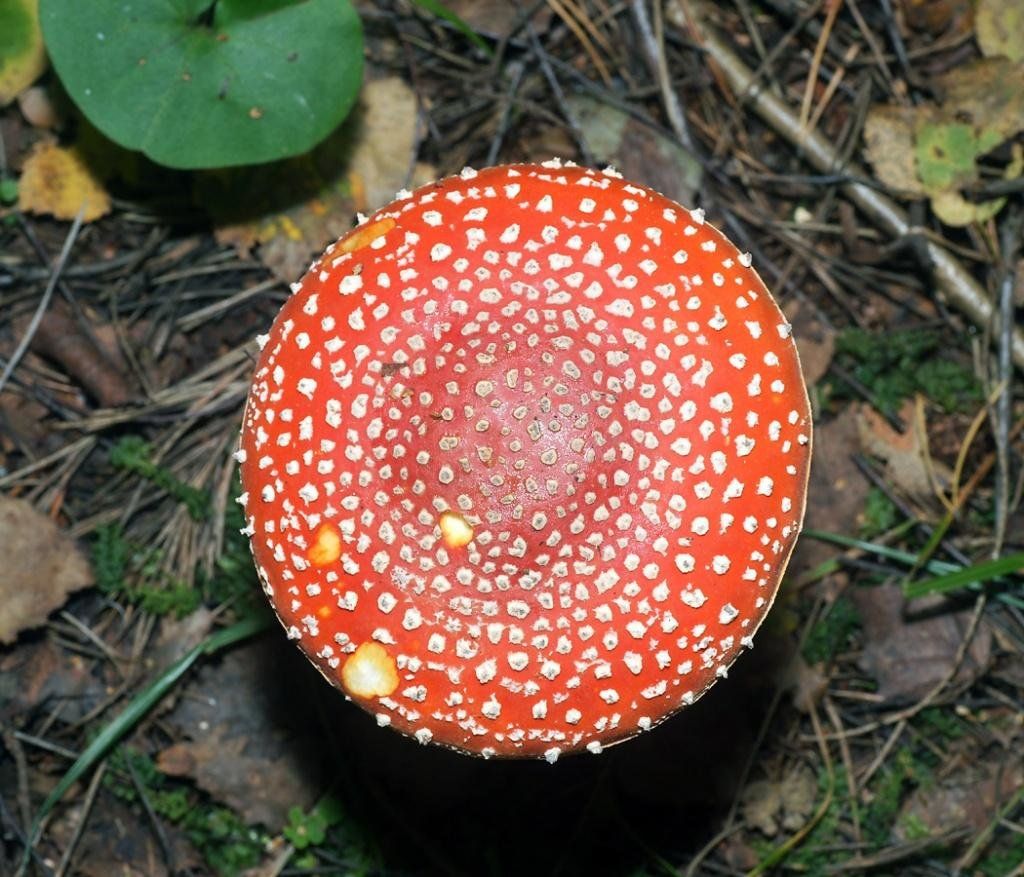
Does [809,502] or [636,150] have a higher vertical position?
[636,150]

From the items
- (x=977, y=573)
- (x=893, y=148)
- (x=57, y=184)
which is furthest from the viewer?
(x=893, y=148)

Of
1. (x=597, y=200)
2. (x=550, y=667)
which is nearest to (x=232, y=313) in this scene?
(x=597, y=200)

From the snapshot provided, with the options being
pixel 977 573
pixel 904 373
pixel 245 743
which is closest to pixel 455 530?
pixel 245 743

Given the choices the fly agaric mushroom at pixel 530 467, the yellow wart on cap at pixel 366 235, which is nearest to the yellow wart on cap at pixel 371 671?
the fly agaric mushroom at pixel 530 467

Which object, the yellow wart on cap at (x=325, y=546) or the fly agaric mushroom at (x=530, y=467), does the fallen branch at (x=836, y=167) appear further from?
the yellow wart on cap at (x=325, y=546)

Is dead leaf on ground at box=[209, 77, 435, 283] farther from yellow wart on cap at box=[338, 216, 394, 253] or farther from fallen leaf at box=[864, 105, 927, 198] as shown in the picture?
fallen leaf at box=[864, 105, 927, 198]

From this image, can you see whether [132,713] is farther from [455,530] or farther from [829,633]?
[829,633]

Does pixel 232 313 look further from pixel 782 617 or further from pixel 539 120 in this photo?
pixel 782 617
